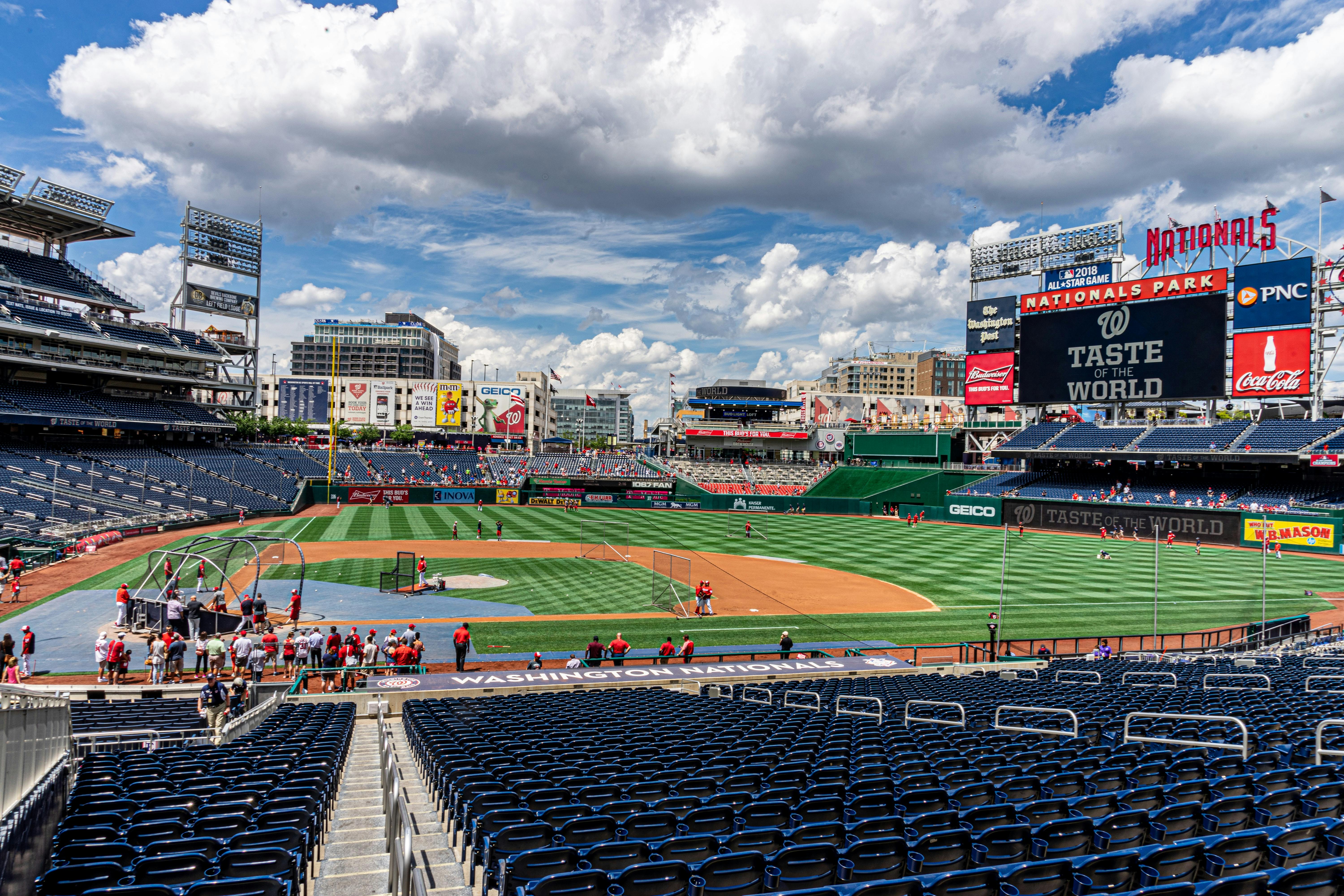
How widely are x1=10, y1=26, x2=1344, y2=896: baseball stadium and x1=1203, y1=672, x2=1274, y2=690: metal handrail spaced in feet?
0.50

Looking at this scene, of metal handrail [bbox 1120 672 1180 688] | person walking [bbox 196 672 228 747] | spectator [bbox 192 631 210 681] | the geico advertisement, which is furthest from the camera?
the geico advertisement

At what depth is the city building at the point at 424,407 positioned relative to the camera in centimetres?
10925

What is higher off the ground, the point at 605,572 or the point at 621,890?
the point at 621,890

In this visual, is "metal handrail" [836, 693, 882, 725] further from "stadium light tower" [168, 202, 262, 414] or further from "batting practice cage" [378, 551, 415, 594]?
"stadium light tower" [168, 202, 262, 414]

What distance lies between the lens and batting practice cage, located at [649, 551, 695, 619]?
31.7 m

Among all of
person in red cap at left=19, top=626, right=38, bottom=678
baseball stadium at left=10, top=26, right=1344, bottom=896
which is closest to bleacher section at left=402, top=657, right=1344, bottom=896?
baseball stadium at left=10, top=26, right=1344, bottom=896

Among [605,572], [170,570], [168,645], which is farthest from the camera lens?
[605,572]

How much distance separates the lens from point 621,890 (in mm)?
4273

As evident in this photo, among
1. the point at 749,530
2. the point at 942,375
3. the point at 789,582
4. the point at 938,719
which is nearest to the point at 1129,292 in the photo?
the point at 749,530

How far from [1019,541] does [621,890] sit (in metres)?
57.3

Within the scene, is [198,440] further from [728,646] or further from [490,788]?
[490,788]

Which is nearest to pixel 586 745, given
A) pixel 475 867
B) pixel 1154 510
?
pixel 475 867

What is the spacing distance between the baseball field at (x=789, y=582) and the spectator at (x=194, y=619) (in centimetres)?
492

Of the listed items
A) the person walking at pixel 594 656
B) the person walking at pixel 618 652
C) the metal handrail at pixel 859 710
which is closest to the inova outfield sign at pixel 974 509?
the person walking at pixel 618 652
